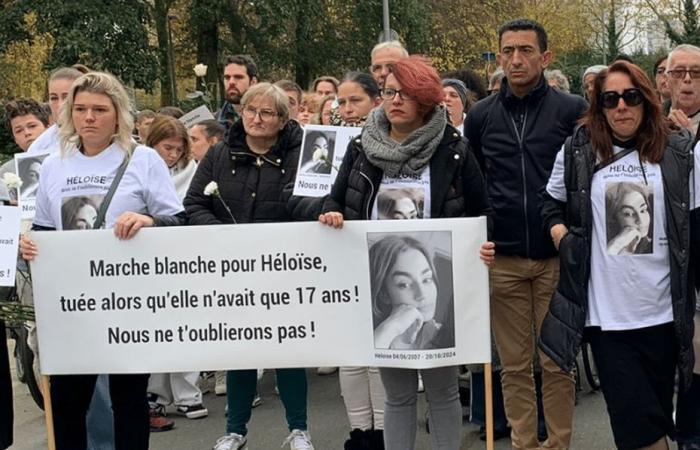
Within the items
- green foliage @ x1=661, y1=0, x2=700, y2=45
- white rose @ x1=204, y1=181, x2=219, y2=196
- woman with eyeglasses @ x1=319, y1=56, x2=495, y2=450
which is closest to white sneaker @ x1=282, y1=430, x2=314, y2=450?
woman with eyeglasses @ x1=319, y1=56, x2=495, y2=450

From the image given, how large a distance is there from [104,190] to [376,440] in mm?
1972

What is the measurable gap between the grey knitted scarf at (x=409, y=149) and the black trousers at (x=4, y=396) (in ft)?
6.54

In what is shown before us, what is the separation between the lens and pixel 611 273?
11.8 feet

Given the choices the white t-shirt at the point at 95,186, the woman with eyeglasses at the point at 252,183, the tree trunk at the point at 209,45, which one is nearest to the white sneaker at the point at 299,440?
the woman with eyeglasses at the point at 252,183

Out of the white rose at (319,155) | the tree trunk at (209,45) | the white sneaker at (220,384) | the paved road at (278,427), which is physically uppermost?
the tree trunk at (209,45)

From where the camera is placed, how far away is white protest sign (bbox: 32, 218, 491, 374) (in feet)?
13.1

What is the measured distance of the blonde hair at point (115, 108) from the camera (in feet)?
13.0

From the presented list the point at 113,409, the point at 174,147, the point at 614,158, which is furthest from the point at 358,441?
the point at 174,147

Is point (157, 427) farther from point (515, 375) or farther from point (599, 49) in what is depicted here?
Result: point (599, 49)

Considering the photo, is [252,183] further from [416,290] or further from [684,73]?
[684,73]

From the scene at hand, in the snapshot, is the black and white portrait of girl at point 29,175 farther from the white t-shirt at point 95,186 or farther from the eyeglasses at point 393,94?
the eyeglasses at point 393,94

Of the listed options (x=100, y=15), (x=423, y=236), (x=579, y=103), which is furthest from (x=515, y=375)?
(x=100, y=15)

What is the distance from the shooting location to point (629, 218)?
3545mm

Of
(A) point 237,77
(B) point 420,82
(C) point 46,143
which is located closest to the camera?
(B) point 420,82
